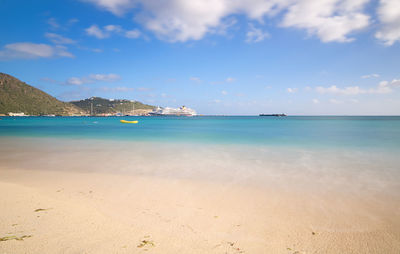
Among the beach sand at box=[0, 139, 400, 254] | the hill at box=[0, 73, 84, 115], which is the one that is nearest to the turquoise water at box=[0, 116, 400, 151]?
the beach sand at box=[0, 139, 400, 254]

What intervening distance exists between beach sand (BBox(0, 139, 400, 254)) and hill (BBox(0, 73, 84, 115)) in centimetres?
13027

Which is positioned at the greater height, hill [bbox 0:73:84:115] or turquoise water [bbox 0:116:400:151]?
hill [bbox 0:73:84:115]

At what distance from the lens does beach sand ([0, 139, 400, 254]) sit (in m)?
3.23

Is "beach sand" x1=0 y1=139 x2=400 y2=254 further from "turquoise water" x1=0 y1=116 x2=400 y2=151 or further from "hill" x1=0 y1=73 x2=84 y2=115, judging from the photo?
"hill" x1=0 y1=73 x2=84 y2=115

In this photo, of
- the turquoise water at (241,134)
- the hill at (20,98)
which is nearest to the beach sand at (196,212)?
the turquoise water at (241,134)

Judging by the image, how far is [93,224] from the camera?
372 centimetres

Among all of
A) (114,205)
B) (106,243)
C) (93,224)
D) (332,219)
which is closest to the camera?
(106,243)

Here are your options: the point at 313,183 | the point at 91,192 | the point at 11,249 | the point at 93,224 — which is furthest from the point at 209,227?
the point at 313,183

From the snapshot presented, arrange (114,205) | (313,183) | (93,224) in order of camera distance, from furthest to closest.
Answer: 1. (313,183)
2. (114,205)
3. (93,224)

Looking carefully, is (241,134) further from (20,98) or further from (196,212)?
(20,98)

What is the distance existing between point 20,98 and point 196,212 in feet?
465

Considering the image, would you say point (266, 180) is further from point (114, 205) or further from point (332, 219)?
point (114, 205)

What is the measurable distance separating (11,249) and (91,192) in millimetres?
2614

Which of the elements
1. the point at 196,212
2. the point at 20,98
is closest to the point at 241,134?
the point at 196,212
